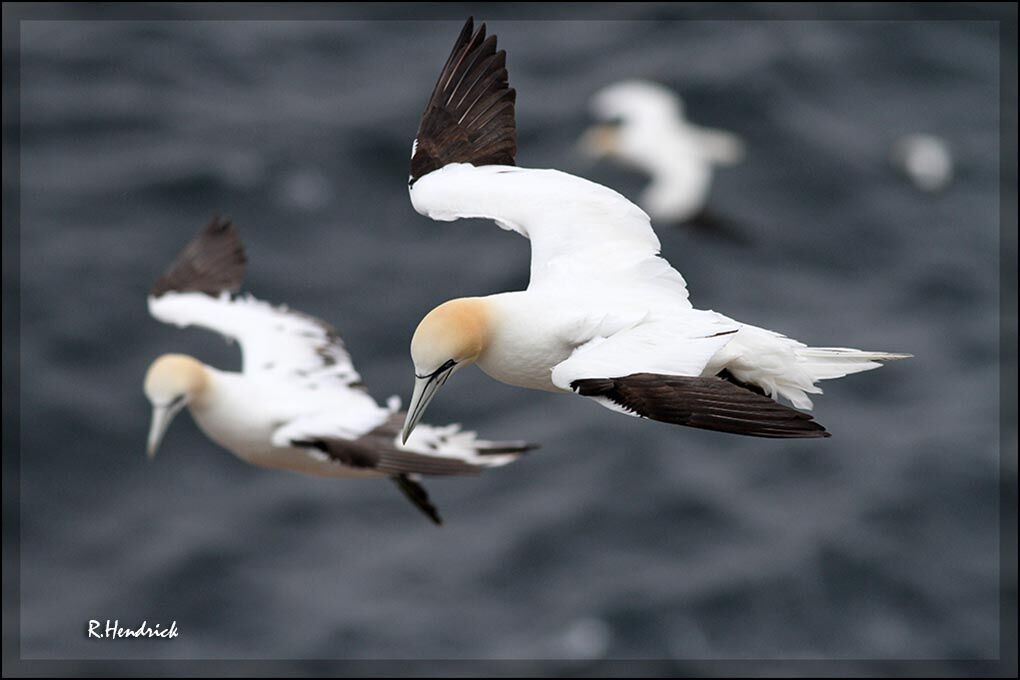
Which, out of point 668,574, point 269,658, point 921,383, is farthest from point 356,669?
point 921,383

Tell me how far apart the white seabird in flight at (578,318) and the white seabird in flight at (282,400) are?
1.10m

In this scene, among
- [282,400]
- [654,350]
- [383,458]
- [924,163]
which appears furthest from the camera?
[924,163]

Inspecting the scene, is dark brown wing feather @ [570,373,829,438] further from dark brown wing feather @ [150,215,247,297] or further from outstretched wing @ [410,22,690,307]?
dark brown wing feather @ [150,215,247,297]

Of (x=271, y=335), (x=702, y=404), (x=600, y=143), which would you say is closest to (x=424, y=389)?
(x=702, y=404)

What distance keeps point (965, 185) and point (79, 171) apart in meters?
11.7

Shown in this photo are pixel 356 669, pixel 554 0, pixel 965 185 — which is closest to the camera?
pixel 356 669

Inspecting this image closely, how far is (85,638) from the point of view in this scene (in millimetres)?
16531

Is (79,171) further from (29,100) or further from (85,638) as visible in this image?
(85,638)

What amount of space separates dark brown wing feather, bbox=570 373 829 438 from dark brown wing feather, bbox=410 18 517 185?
255 cm

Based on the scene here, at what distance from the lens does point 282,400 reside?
9469 mm

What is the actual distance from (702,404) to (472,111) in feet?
10.5

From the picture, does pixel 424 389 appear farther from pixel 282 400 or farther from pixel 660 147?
pixel 660 147

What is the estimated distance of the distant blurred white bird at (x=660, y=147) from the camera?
20.2 metres

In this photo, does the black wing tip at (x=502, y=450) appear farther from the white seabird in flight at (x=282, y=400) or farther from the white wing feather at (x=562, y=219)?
the white wing feather at (x=562, y=219)
